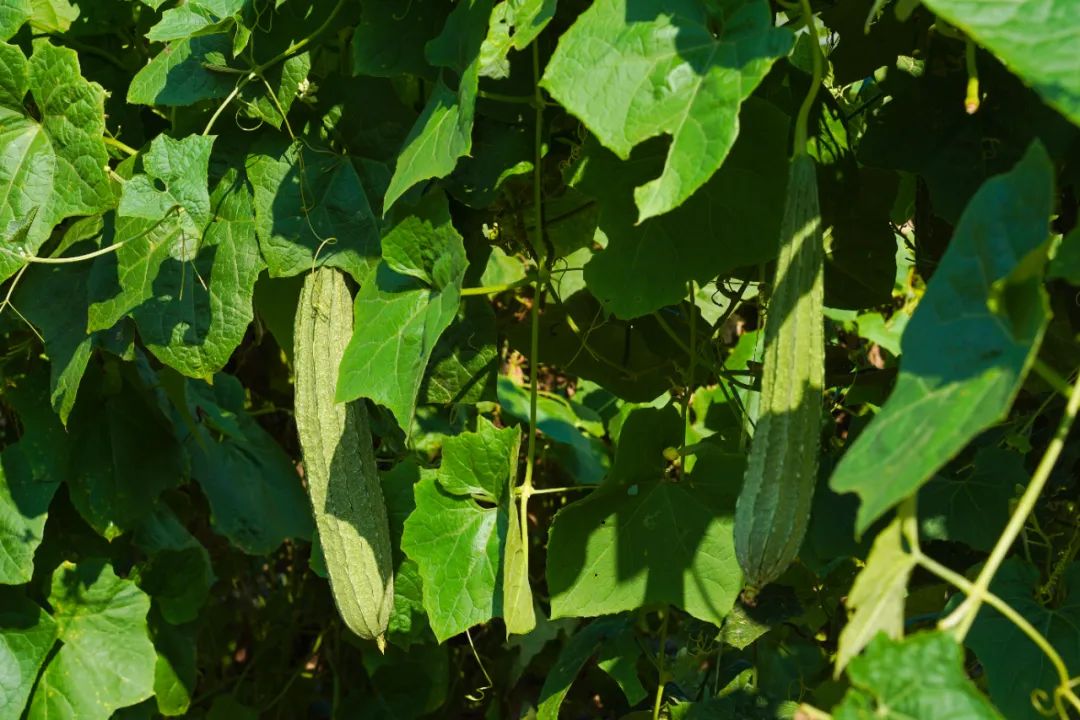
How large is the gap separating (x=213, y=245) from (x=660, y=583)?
2.53ft

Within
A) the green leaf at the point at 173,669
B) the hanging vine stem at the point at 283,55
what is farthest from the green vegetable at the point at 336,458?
the green leaf at the point at 173,669

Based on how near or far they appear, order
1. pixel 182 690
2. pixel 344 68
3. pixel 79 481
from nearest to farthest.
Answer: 1. pixel 344 68
2. pixel 79 481
3. pixel 182 690

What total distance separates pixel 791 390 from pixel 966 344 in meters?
0.26

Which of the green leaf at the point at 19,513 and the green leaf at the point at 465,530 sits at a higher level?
the green leaf at the point at 465,530

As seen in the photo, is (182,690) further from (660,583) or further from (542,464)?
(660,583)

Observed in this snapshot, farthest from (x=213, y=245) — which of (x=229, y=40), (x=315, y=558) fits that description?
(x=315, y=558)

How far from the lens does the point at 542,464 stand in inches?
109

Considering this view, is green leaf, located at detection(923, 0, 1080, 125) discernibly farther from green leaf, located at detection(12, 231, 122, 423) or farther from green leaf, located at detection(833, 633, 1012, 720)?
green leaf, located at detection(12, 231, 122, 423)

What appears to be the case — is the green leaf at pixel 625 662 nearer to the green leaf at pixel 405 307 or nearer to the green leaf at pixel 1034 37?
the green leaf at pixel 405 307

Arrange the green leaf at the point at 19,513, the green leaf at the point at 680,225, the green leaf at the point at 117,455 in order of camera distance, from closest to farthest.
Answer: the green leaf at the point at 680,225, the green leaf at the point at 19,513, the green leaf at the point at 117,455

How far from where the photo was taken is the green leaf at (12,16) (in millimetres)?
1632

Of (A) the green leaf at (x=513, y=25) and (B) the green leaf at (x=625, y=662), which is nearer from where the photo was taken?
(A) the green leaf at (x=513, y=25)

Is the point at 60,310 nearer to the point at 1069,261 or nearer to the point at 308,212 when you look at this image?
the point at 308,212

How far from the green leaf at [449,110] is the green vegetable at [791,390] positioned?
39cm
